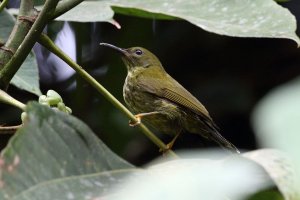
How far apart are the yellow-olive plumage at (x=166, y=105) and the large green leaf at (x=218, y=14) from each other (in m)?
0.70

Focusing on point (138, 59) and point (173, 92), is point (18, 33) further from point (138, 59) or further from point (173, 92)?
point (138, 59)

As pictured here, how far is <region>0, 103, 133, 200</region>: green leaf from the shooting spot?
27.0 inches

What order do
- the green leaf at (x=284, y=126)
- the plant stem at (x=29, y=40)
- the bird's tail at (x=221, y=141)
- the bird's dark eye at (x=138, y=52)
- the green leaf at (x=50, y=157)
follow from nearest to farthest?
the green leaf at (x=284, y=126)
the green leaf at (x=50, y=157)
the plant stem at (x=29, y=40)
the bird's tail at (x=221, y=141)
the bird's dark eye at (x=138, y=52)

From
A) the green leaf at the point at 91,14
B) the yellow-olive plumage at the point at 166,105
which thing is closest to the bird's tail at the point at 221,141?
the yellow-olive plumage at the point at 166,105

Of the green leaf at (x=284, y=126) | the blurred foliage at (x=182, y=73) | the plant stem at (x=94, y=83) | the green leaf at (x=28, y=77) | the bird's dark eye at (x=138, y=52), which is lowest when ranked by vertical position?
the blurred foliage at (x=182, y=73)

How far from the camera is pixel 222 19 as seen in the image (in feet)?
5.89

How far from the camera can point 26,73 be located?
1818mm

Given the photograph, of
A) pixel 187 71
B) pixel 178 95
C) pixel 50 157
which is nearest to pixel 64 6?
pixel 50 157

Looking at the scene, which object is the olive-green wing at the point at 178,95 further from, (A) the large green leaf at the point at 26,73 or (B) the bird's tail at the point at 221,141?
(A) the large green leaf at the point at 26,73

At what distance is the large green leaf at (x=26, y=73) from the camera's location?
1771mm

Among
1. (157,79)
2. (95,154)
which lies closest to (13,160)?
(95,154)

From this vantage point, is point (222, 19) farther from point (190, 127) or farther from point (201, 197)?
point (201, 197)

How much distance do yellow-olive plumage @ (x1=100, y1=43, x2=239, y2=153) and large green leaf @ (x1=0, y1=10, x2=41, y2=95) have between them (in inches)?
32.2

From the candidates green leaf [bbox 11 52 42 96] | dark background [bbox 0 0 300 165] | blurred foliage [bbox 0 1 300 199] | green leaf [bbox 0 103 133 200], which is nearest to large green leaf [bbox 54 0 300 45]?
green leaf [bbox 11 52 42 96]
